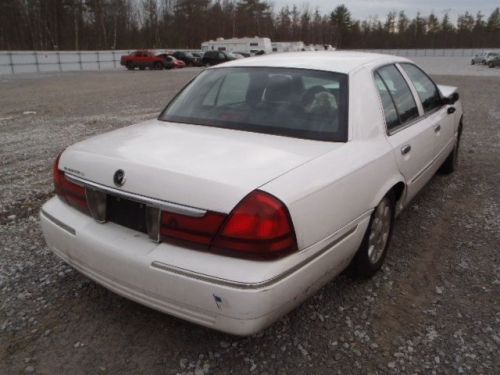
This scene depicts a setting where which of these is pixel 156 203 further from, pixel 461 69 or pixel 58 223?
pixel 461 69

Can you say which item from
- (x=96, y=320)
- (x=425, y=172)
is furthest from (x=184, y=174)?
(x=425, y=172)

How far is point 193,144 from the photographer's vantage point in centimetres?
248

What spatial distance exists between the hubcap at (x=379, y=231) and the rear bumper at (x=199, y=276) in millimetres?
537

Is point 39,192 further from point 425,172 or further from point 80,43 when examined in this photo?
point 80,43

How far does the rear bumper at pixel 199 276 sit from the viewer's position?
192cm

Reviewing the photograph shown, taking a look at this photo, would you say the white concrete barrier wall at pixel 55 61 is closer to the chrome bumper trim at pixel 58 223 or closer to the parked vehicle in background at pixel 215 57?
the parked vehicle in background at pixel 215 57

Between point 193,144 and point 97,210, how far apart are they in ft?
2.03

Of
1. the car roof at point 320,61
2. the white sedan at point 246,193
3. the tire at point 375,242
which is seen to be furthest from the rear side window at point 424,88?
the tire at point 375,242

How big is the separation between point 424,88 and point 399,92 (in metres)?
0.83

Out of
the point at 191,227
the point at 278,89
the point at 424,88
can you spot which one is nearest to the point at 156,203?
the point at 191,227

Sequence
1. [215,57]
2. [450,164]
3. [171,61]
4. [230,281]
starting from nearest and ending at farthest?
1. [230,281]
2. [450,164]
3. [171,61]
4. [215,57]

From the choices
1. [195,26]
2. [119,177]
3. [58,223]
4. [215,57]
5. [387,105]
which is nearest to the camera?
[119,177]

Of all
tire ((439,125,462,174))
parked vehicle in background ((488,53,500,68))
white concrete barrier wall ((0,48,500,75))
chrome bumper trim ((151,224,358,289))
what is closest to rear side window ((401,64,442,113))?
tire ((439,125,462,174))

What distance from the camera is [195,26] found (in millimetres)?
71938
